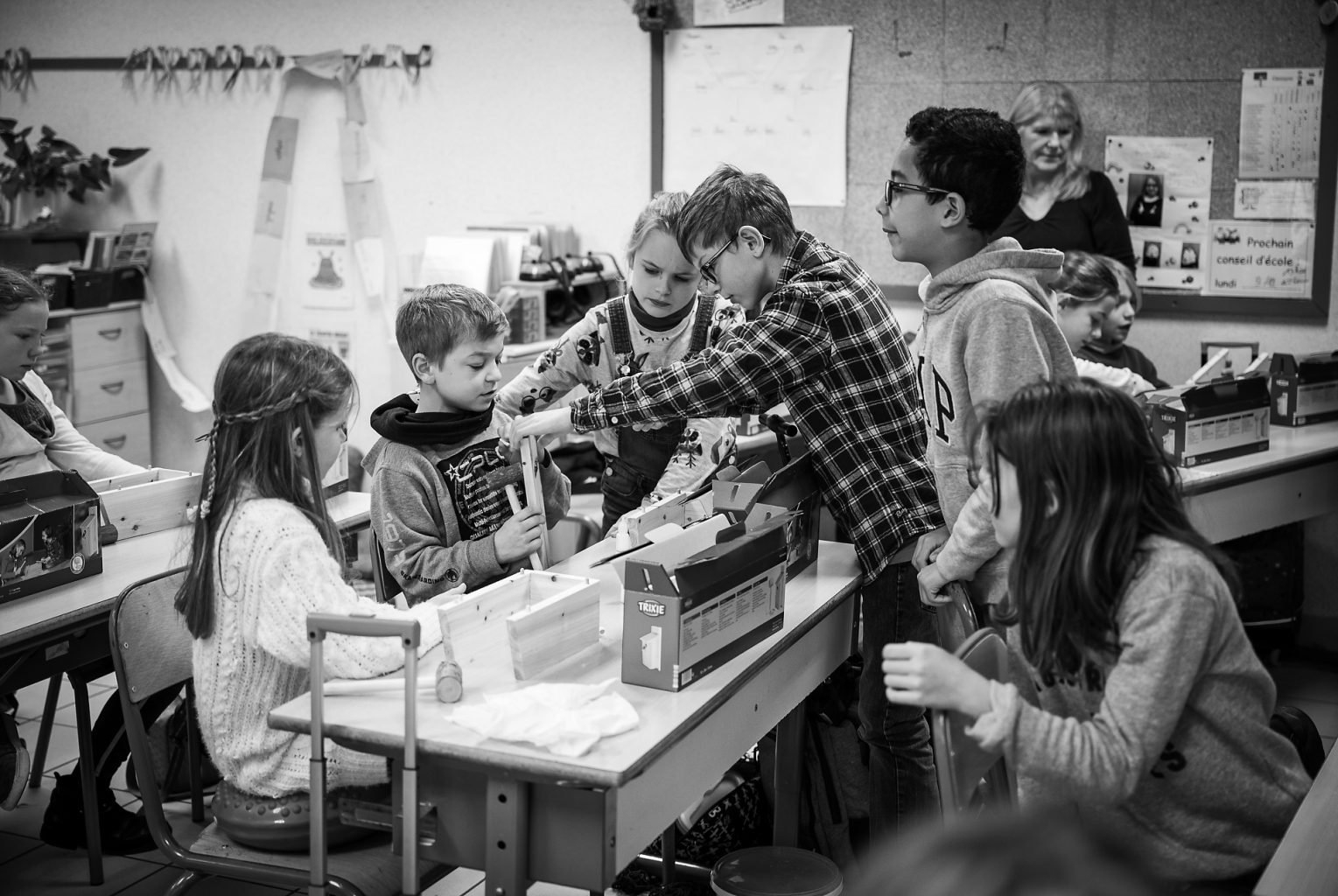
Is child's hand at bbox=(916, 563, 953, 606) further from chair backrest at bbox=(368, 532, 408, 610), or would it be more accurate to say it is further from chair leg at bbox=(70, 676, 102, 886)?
chair leg at bbox=(70, 676, 102, 886)

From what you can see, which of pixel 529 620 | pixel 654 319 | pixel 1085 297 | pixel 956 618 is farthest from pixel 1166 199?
pixel 529 620

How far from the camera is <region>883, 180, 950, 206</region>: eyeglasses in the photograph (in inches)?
91.7

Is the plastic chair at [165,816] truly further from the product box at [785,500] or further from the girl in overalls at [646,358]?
the girl in overalls at [646,358]

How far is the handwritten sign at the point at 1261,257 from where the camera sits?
420 centimetres

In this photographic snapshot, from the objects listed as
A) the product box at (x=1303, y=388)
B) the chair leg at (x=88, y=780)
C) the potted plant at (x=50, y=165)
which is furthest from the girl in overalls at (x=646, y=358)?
the potted plant at (x=50, y=165)

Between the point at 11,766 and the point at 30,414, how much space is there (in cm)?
95

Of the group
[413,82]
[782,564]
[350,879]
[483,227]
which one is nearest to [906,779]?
[782,564]

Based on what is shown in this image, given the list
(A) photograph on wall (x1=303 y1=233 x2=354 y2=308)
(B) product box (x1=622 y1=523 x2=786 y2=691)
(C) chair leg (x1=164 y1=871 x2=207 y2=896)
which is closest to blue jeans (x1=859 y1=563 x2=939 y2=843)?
(B) product box (x1=622 y1=523 x2=786 y2=691)

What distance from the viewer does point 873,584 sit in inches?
97.8

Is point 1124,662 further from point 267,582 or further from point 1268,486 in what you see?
point 1268,486

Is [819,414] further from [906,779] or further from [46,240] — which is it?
[46,240]

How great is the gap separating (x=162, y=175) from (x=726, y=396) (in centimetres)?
439

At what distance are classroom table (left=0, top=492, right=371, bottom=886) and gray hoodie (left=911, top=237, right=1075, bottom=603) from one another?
4.34 ft

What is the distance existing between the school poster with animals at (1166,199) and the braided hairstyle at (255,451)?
10.2 ft
